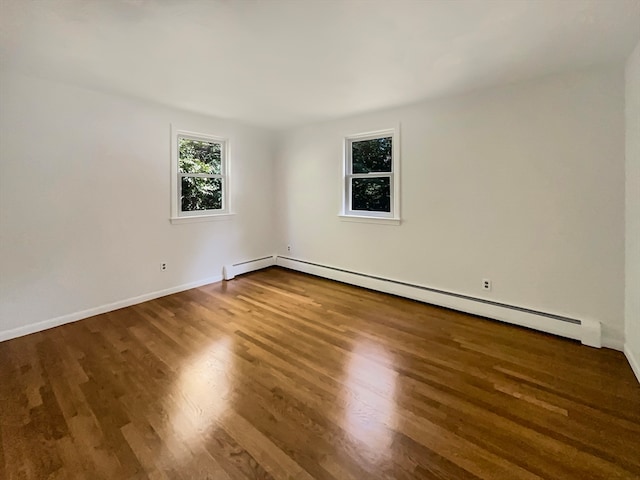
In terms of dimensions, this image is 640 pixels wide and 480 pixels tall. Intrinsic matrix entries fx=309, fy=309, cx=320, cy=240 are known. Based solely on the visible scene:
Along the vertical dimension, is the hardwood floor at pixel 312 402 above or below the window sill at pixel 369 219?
below

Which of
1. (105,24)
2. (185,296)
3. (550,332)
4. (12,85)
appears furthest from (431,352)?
(12,85)

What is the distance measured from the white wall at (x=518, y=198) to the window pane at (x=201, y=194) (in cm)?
214

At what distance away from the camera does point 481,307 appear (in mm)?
3326

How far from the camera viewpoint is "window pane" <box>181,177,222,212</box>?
170 inches

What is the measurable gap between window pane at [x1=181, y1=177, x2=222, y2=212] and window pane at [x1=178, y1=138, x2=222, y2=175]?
5.4 inches

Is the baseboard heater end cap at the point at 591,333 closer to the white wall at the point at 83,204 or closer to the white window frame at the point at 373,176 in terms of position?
the white window frame at the point at 373,176

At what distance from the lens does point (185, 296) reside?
403cm

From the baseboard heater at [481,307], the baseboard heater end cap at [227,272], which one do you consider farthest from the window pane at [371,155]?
the baseboard heater end cap at [227,272]

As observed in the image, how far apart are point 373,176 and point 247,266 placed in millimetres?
2508

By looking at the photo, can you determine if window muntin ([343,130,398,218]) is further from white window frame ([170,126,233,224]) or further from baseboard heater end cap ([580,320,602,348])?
baseboard heater end cap ([580,320,602,348])

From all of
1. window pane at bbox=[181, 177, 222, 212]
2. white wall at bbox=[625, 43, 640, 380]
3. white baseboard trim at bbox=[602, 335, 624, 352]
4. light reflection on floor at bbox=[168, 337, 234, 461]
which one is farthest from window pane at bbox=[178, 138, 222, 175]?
white baseboard trim at bbox=[602, 335, 624, 352]

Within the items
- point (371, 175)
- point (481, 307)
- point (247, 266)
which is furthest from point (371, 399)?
point (247, 266)

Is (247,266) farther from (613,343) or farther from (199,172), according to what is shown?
(613,343)

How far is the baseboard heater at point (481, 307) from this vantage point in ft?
8.98
